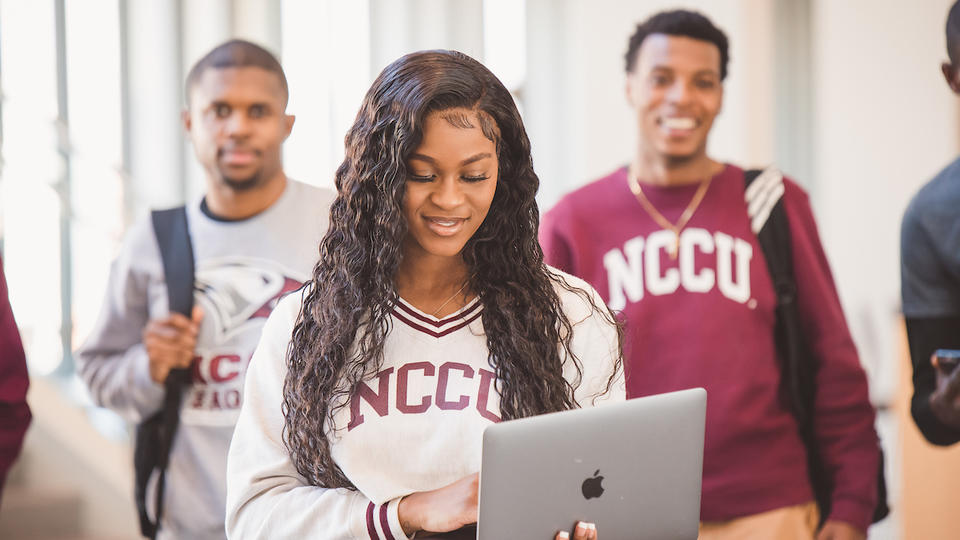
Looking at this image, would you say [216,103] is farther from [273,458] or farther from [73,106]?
[73,106]

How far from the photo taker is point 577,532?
1.34 m

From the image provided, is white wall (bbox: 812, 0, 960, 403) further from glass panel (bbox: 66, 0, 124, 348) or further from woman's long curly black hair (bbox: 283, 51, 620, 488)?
woman's long curly black hair (bbox: 283, 51, 620, 488)

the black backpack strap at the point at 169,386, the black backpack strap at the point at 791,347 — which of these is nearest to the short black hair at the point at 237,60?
the black backpack strap at the point at 169,386

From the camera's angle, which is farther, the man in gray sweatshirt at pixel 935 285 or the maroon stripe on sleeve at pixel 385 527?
the man in gray sweatshirt at pixel 935 285

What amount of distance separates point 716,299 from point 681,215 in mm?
218

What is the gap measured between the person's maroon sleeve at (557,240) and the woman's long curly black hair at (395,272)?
711mm

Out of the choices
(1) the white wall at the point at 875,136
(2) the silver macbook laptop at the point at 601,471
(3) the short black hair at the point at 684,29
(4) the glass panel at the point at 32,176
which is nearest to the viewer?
(2) the silver macbook laptop at the point at 601,471

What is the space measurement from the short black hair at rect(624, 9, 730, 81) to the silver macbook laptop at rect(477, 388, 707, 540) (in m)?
1.22

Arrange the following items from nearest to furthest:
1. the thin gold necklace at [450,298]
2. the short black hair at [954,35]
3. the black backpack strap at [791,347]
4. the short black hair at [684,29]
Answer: the thin gold necklace at [450,298]
the short black hair at [954,35]
the black backpack strap at [791,347]
the short black hair at [684,29]

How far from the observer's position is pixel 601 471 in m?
1.35

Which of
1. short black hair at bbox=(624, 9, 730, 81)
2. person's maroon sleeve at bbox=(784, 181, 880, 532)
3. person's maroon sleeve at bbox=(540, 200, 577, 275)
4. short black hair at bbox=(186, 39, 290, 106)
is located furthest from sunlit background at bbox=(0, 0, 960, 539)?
short black hair at bbox=(186, 39, 290, 106)

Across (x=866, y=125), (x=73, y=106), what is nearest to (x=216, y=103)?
(x=73, y=106)

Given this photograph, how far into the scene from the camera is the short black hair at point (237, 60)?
220cm

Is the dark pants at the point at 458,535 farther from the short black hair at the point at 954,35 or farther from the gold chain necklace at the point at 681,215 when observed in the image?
the short black hair at the point at 954,35
